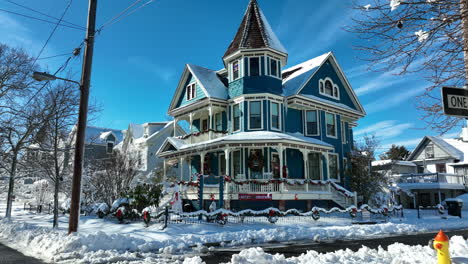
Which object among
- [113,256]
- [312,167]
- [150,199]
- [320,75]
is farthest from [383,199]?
[113,256]

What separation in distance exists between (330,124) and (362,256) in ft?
65.4

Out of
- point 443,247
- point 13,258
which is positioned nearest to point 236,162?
point 13,258

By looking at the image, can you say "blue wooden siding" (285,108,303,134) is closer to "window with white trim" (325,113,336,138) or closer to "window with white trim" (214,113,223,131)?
"window with white trim" (325,113,336,138)

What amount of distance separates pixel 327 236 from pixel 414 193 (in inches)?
1063

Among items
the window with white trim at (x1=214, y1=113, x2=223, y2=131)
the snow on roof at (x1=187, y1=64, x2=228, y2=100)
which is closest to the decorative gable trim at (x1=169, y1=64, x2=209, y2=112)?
the snow on roof at (x1=187, y1=64, x2=228, y2=100)

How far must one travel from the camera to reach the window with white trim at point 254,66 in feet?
78.3

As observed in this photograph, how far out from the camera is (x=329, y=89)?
2764cm

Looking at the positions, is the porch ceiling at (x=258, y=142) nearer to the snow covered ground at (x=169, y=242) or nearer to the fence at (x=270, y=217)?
the fence at (x=270, y=217)

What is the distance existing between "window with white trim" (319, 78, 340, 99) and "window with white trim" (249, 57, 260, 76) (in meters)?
5.71

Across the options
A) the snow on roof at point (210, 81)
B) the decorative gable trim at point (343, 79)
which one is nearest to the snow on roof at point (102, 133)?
the snow on roof at point (210, 81)

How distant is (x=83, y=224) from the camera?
1692cm

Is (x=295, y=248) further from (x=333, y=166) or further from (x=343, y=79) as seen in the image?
(x=343, y=79)

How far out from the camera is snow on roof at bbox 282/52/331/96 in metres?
25.0

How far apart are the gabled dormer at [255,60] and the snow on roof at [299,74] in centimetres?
125
